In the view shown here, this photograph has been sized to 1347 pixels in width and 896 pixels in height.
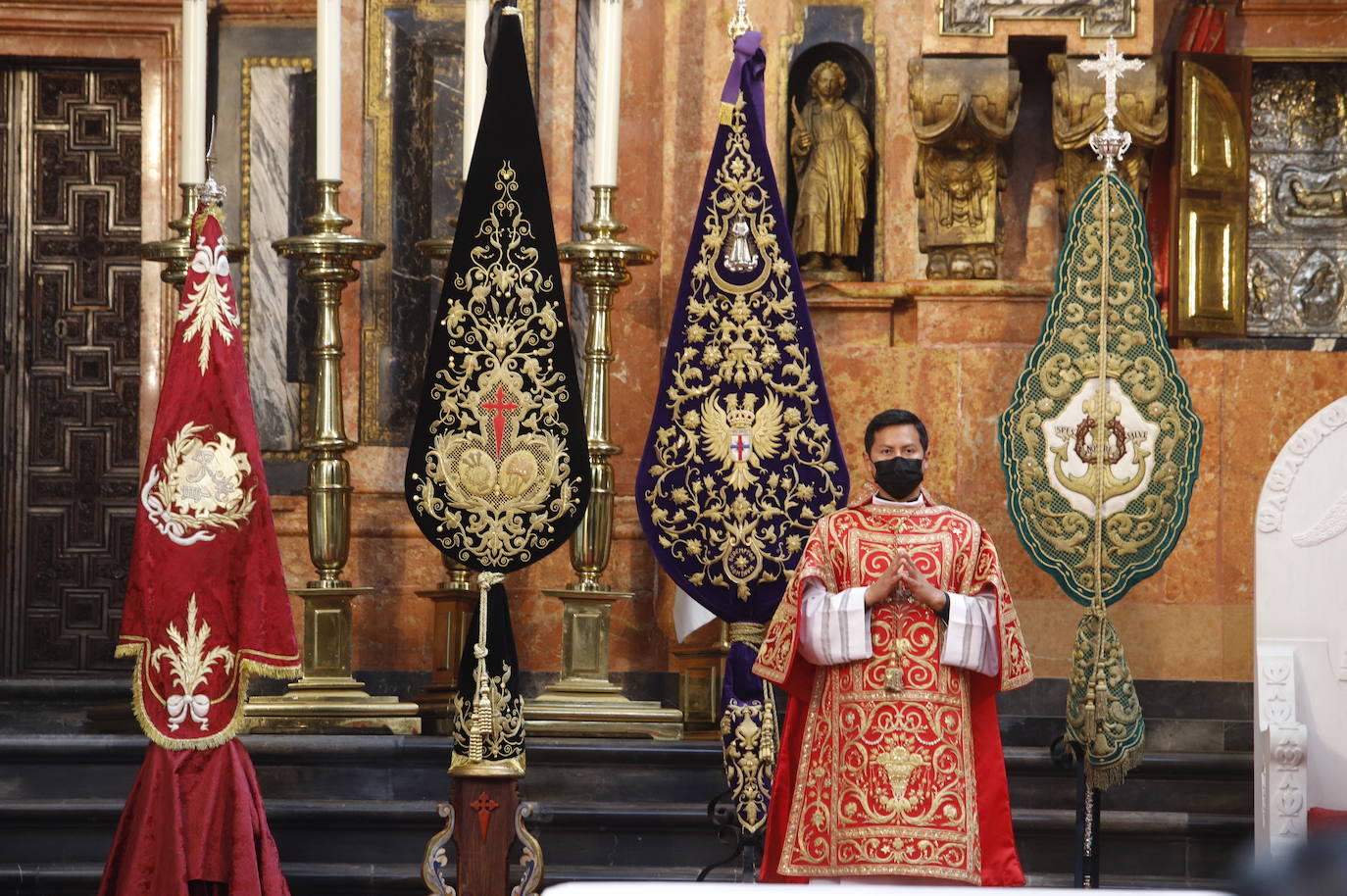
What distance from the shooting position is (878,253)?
728cm

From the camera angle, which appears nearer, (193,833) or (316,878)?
(193,833)

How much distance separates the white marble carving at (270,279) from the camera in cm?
745

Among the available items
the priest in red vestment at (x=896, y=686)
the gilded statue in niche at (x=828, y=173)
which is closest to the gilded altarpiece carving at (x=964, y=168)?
the gilded statue in niche at (x=828, y=173)

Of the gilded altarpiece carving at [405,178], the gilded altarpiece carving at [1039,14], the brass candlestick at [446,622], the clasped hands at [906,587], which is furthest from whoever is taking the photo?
the gilded altarpiece carving at [405,178]

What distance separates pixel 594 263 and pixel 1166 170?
2.41 meters

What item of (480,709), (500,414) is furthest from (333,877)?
(500,414)

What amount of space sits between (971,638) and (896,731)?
1.00 feet

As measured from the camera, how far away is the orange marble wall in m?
6.77

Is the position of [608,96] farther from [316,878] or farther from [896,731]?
[316,878]

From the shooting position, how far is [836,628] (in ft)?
15.6

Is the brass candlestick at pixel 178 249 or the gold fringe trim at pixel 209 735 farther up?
the brass candlestick at pixel 178 249

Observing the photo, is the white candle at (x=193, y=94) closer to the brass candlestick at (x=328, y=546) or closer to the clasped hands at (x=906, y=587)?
the brass candlestick at (x=328, y=546)

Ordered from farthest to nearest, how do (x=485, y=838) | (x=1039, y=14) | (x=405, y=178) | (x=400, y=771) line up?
(x=405, y=178) < (x=1039, y=14) < (x=400, y=771) < (x=485, y=838)

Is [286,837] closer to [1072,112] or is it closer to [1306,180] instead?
[1072,112]
